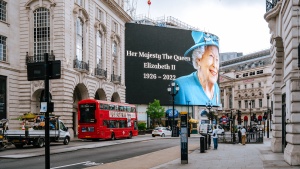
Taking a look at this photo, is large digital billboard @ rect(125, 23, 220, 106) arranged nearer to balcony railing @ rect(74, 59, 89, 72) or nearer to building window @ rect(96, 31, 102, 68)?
building window @ rect(96, 31, 102, 68)

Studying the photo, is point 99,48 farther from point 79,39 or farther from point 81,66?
point 81,66

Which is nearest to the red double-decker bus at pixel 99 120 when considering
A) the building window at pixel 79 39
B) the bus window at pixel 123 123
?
the bus window at pixel 123 123

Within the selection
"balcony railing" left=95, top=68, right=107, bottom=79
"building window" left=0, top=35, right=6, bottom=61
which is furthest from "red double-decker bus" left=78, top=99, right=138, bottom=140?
"balcony railing" left=95, top=68, right=107, bottom=79

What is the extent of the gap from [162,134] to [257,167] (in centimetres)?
4097

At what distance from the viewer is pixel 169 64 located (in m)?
81.7

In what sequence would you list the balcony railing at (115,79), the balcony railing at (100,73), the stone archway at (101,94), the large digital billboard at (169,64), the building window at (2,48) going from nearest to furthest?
1. the building window at (2,48)
2. the balcony railing at (100,73)
3. the stone archway at (101,94)
4. the balcony railing at (115,79)
5. the large digital billboard at (169,64)

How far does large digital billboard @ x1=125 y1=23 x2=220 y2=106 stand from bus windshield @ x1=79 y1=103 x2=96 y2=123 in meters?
35.5

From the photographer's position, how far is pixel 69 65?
150 feet

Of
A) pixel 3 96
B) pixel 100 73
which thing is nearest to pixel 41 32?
pixel 3 96

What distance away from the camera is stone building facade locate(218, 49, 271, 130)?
123 metres

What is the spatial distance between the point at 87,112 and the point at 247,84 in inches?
3864

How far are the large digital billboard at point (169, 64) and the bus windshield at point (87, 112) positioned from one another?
117 feet

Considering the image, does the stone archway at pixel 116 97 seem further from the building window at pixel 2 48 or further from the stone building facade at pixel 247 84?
the stone building facade at pixel 247 84

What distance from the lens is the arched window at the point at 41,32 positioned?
4528 cm
